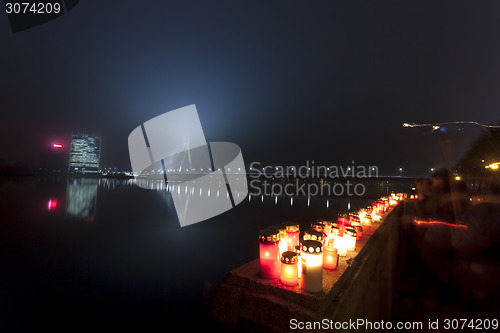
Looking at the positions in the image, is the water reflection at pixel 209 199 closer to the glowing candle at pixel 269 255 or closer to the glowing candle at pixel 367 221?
the glowing candle at pixel 367 221

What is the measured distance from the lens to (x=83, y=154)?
5153 inches

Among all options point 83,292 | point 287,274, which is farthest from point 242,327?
point 83,292

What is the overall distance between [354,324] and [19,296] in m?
8.26

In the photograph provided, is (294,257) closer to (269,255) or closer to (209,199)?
(269,255)

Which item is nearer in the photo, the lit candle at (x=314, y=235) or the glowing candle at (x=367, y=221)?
the lit candle at (x=314, y=235)

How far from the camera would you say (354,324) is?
9.43 ft

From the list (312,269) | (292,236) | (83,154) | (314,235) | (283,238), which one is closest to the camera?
(312,269)

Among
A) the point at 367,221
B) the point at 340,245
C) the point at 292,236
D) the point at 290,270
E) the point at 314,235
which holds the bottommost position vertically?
the point at 367,221

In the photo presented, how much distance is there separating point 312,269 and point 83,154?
524 feet

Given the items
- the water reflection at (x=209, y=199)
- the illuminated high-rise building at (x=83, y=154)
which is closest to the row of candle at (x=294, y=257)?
the water reflection at (x=209, y=199)

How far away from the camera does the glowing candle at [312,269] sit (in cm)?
224

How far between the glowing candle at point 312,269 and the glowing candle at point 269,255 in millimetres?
351

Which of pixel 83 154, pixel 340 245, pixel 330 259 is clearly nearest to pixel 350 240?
pixel 340 245

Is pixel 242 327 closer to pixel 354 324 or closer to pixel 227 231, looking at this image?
pixel 354 324
